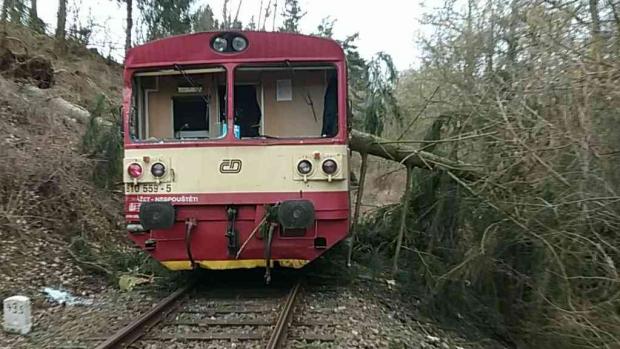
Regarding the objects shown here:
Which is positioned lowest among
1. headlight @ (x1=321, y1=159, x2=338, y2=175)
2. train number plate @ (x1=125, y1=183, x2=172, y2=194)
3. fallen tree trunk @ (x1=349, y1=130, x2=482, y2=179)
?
train number plate @ (x1=125, y1=183, x2=172, y2=194)

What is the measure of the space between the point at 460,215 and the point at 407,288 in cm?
124

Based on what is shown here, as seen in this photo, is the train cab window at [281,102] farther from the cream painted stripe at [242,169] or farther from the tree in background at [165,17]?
the tree in background at [165,17]

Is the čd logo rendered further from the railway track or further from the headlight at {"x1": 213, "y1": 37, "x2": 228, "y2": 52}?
the railway track

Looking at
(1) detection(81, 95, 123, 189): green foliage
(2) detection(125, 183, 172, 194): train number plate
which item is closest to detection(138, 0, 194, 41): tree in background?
(1) detection(81, 95, 123, 189): green foliage

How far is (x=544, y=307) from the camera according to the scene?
7.58 m

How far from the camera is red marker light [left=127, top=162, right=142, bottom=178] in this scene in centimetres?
763

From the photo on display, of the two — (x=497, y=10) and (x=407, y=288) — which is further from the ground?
(x=497, y=10)

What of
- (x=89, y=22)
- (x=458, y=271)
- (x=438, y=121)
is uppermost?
(x=89, y=22)

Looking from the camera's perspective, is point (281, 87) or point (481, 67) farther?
point (481, 67)

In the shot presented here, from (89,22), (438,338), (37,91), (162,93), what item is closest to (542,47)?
(438,338)

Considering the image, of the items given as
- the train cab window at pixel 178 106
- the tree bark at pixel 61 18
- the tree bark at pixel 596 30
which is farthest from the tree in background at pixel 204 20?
the tree bark at pixel 596 30

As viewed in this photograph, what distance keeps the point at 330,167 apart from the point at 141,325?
8.57 ft

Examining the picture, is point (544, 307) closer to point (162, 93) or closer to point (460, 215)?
point (460, 215)

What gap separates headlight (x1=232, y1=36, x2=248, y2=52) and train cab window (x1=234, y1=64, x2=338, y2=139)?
0.37 meters
